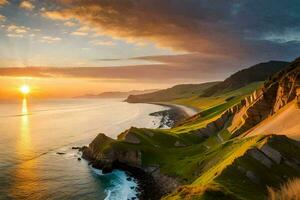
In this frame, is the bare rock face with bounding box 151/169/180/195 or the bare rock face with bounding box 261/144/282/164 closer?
the bare rock face with bounding box 261/144/282/164

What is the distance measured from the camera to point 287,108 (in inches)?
3270

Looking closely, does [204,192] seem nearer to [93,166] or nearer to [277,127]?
[277,127]

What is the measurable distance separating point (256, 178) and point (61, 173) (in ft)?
168

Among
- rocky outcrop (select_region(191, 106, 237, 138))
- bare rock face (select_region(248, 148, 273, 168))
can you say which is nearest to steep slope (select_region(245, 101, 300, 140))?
bare rock face (select_region(248, 148, 273, 168))

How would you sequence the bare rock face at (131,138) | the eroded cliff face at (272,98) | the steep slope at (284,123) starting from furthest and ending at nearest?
the bare rock face at (131,138)
the eroded cliff face at (272,98)
the steep slope at (284,123)

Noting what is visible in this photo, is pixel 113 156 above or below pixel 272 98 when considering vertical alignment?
below

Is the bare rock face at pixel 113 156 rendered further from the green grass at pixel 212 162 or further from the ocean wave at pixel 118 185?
the ocean wave at pixel 118 185

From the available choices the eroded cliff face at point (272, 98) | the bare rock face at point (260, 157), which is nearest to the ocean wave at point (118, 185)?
the bare rock face at point (260, 157)

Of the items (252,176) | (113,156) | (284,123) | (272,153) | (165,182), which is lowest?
(165,182)

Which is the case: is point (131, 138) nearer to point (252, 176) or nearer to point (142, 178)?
point (142, 178)

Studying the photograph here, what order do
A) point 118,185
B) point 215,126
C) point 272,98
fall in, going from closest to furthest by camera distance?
1. point 118,185
2. point 272,98
3. point 215,126

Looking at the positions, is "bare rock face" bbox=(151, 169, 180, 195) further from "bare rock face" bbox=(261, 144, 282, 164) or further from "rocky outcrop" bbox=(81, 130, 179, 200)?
"bare rock face" bbox=(261, 144, 282, 164)

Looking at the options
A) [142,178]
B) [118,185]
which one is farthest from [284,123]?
[118,185]

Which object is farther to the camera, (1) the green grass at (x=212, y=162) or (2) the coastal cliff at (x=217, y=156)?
(2) the coastal cliff at (x=217, y=156)
